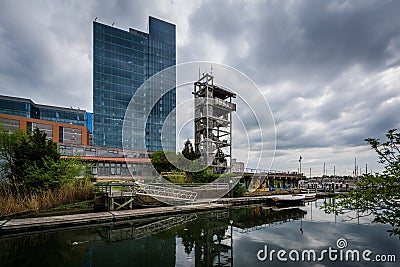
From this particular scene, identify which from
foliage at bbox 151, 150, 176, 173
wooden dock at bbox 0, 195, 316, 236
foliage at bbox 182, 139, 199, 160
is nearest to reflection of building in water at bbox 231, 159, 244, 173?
foliage at bbox 182, 139, 199, 160

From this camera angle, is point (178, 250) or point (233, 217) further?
point (233, 217)

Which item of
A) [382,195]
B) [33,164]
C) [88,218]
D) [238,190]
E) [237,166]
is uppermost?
[382,195]

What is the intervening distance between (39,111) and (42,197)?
65418 millimetres

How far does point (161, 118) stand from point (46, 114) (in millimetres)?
33643

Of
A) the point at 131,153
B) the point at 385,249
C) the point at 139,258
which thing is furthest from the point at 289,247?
the point at 131,153

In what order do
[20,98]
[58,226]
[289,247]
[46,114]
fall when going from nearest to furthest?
[289,247] → [58,226] → [20,98] → [46,114]

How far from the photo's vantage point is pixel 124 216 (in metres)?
15.3

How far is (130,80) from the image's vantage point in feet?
236

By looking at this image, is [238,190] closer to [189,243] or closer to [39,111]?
[189,243]

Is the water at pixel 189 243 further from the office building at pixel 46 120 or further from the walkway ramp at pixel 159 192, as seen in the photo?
the office building at pixel 46 120

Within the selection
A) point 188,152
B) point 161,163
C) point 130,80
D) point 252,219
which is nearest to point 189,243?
point 252,219

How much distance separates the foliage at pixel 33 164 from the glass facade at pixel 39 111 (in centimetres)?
5397

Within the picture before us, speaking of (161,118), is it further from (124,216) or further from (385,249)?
(385,249)

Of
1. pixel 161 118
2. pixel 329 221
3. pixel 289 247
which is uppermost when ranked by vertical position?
pixel 161 118
